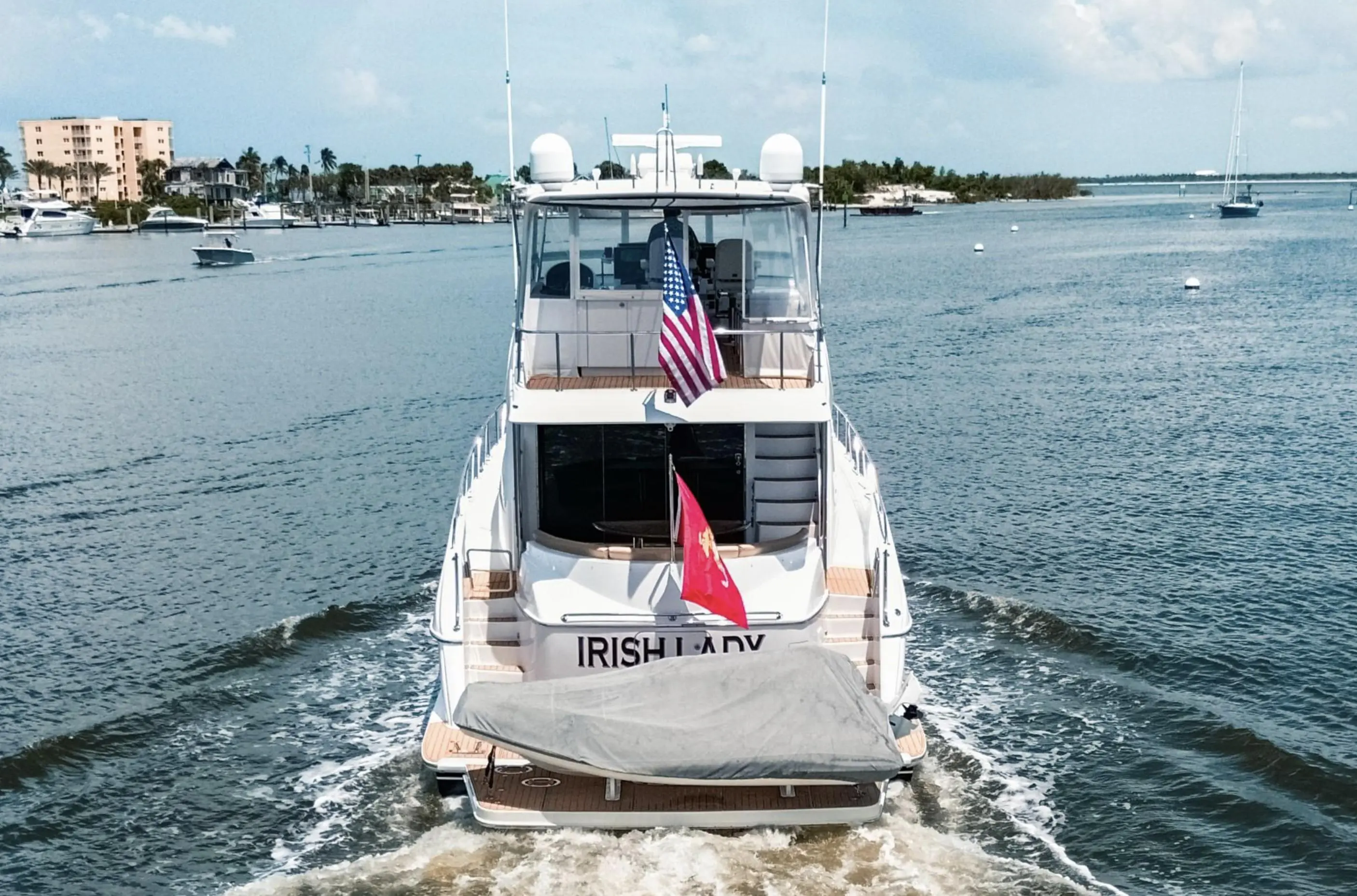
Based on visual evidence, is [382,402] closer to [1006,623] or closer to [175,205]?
[1006,623]

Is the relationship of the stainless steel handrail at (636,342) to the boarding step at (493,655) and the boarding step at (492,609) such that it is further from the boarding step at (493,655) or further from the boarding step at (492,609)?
the boarding step at (493,655)

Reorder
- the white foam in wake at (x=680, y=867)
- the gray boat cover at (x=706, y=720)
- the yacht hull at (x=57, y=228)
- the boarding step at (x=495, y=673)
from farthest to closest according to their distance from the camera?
1. the yacht hull at (x=57, y=228)
2. the boarding step at (x=495, y=673)
3. the white foam in wake at (x=680, y=867)
4. the gray boat cover at (x=706, y=720)

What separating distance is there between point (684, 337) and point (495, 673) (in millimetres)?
4048

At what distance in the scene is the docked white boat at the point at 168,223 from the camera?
550 feet

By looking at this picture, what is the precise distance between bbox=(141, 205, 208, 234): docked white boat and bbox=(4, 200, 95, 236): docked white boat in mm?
7072

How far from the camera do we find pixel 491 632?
13.5 meters

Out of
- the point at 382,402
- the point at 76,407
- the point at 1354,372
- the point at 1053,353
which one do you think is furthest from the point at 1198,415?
the point at 76,407

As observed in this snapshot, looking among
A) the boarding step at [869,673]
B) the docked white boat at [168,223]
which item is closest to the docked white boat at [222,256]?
the docked white boat at [168,223]

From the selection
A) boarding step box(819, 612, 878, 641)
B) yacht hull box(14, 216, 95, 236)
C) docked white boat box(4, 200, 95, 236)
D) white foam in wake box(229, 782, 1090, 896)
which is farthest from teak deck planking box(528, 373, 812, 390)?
docked white boat box(4, 200, 95, 236)

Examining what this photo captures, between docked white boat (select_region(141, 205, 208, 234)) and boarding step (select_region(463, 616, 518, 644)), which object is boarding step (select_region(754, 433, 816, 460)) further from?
docked white boat (select_region(141, 205, 208, 234))

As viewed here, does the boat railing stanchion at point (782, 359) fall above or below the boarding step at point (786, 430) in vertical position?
above

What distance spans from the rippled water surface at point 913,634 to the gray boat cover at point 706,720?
1.20m

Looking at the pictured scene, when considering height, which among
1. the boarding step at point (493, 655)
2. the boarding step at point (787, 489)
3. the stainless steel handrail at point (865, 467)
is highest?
the boarding step at point (787, 489)

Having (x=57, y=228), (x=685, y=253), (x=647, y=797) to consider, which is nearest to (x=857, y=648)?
(x=647, y=797)
